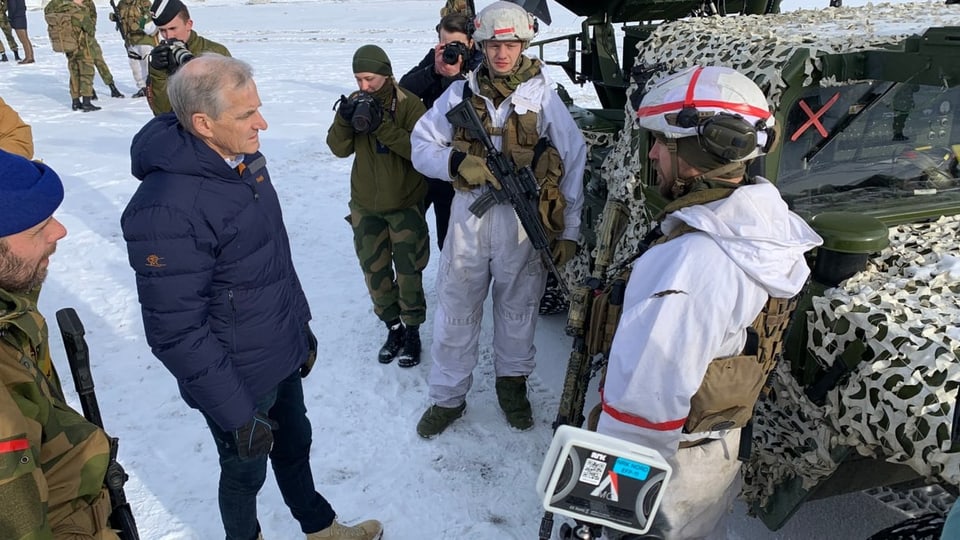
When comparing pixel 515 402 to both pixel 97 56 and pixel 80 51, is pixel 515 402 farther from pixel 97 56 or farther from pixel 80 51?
pixel 97 56

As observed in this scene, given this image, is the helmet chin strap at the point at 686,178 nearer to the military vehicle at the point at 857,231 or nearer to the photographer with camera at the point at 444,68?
the military vehicle at the point at 857,231

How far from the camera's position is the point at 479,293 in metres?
3.49

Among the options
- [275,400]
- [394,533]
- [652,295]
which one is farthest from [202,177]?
[394,533]

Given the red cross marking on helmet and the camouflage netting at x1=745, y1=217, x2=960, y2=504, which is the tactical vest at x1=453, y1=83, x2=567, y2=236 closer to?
the red cross marking on helmet

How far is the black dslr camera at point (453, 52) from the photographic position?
419 cm

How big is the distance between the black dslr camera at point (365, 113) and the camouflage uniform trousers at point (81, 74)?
9074 millimetres

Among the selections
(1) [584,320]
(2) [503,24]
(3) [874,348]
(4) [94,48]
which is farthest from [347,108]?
(4) [94,48]

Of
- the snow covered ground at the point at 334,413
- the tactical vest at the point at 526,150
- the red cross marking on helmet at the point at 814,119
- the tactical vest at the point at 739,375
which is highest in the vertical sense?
the red cross marking on helmet at the point at 814,119

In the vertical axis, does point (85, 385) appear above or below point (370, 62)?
below

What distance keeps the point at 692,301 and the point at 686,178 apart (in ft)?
1.15

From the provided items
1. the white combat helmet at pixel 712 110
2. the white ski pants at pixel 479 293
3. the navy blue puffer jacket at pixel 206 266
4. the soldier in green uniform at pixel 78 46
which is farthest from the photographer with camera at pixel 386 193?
the soldier in green uniform at pixel 78 46

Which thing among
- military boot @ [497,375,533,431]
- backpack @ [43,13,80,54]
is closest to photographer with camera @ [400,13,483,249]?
military boot @ [497,375,533,431]

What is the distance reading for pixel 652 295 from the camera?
5.51 feet

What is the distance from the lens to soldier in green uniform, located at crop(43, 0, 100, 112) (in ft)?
34.3
